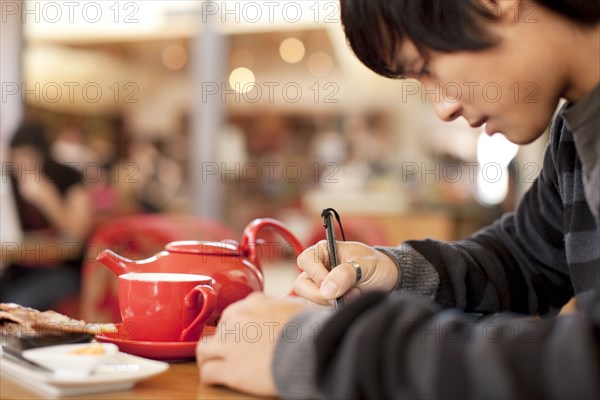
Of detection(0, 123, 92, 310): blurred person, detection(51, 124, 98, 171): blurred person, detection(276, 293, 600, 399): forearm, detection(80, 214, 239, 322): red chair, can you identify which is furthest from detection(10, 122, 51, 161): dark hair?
detection(276, 293, 600, 399): forearm

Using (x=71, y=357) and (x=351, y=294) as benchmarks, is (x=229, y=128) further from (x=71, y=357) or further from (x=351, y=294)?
(x=71, y=357)

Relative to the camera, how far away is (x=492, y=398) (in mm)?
543

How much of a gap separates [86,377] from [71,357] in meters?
0.02

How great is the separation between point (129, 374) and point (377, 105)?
5901 millimetres

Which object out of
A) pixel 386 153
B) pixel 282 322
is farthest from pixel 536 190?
pixel 386 153

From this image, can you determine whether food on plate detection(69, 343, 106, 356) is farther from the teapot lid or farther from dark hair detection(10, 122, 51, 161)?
dark hair detection(10, 122, 51, 161)

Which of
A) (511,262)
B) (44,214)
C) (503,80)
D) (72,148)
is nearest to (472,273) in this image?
(511,262)

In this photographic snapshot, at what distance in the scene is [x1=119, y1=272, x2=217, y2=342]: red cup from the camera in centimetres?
84

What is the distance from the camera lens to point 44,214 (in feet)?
11.1

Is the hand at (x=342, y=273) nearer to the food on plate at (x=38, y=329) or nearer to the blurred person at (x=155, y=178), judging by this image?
the food on plate at (x=38, y=329)

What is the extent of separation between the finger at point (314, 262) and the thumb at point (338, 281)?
0.03 meters

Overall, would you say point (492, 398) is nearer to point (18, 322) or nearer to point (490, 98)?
point (490, 98)

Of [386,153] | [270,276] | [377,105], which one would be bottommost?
[270,276]

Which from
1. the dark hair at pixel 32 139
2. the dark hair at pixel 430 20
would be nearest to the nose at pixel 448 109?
the dark hair at pixel 430 20
